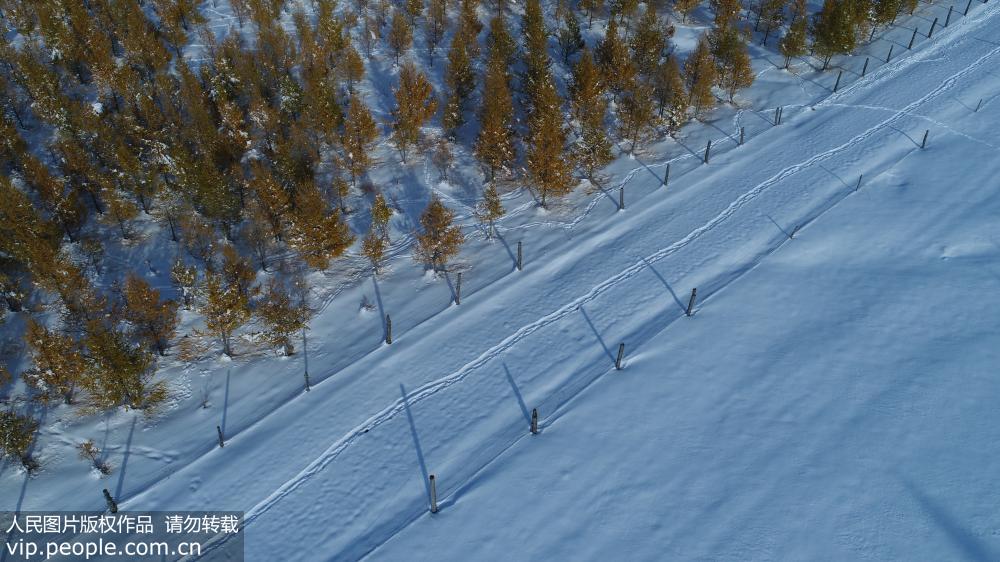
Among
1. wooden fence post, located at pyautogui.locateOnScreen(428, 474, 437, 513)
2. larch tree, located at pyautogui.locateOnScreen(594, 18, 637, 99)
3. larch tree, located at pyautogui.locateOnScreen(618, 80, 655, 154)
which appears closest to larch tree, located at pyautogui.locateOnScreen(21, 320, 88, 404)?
wooden fence post, located at pyautogui.locateOnScreen(428, 474, 437, 513)

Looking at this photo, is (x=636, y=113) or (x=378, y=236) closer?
(x=378, y=236)

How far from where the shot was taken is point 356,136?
98.8 ft

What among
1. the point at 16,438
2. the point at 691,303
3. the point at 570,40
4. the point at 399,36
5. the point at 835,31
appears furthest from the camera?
the point at 570,40

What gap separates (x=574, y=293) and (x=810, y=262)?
957 centimetres

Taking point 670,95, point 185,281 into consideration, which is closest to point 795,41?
point 670,95

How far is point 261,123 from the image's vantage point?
100 feet

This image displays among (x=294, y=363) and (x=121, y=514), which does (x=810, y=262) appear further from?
(x=121, y=514)

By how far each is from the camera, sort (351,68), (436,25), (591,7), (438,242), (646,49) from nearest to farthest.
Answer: (438,242)
(351,68)
(646,49)
(436,25)
(591,7)

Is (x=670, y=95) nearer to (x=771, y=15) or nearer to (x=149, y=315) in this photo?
(x=771, y=15)

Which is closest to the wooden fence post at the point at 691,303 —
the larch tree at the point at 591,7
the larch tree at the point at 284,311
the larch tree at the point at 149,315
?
the larch tree at the point at 284,311

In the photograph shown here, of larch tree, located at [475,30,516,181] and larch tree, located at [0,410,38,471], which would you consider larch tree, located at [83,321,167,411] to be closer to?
larch tree, located at [0,410,38,471]

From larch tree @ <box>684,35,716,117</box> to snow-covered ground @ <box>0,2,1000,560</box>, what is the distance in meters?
6.52

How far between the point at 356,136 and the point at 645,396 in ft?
62.4

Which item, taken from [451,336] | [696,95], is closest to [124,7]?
[451,336]
